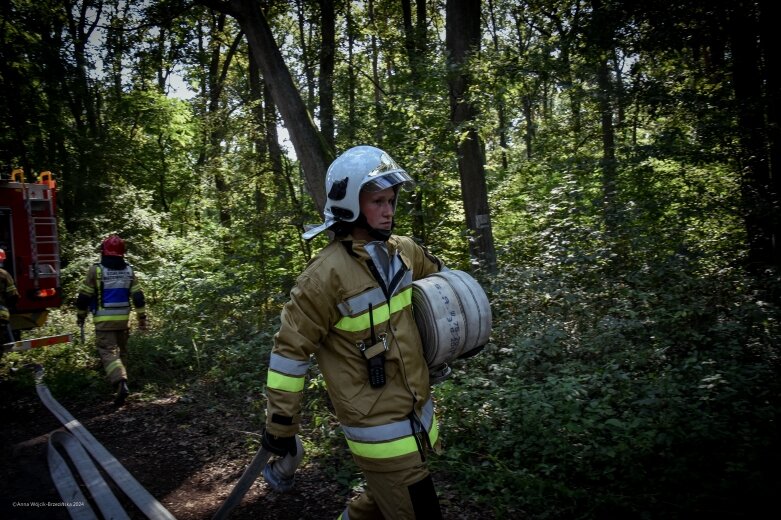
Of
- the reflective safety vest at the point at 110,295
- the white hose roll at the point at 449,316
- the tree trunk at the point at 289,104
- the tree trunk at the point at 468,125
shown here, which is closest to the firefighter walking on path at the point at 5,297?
the reflective safety vest at the point at 110,295

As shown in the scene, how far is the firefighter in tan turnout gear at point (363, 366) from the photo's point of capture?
2594 mm

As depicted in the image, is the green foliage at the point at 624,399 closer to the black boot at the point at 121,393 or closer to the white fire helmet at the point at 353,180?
the white fire helmet at the point at 353,180

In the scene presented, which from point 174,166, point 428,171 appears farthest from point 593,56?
point 174,166

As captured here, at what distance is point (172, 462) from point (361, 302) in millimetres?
4154

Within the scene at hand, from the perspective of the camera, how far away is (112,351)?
24.9 ft

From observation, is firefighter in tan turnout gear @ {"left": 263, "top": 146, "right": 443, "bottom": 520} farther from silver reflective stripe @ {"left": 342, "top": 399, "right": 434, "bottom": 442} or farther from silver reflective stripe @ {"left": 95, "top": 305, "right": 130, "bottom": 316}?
silver reflective stripe @ {"left": 95, "top": 305, "right": 130, "bottom": 316}

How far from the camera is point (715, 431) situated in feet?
12.3

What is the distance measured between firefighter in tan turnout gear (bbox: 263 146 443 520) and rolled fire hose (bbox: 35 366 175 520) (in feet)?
7.12

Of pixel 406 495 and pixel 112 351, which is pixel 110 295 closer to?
pixel 112 351

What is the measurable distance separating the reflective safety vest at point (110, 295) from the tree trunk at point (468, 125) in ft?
19.1

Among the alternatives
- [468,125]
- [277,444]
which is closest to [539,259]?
[468,125]

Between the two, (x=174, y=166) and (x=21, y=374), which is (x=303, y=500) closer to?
(x=21, y=374)

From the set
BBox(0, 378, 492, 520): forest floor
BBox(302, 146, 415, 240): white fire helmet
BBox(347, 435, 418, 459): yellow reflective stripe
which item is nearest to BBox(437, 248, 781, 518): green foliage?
BBox(0, 378, 492, 520): forest floor

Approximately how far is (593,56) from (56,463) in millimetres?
9094
